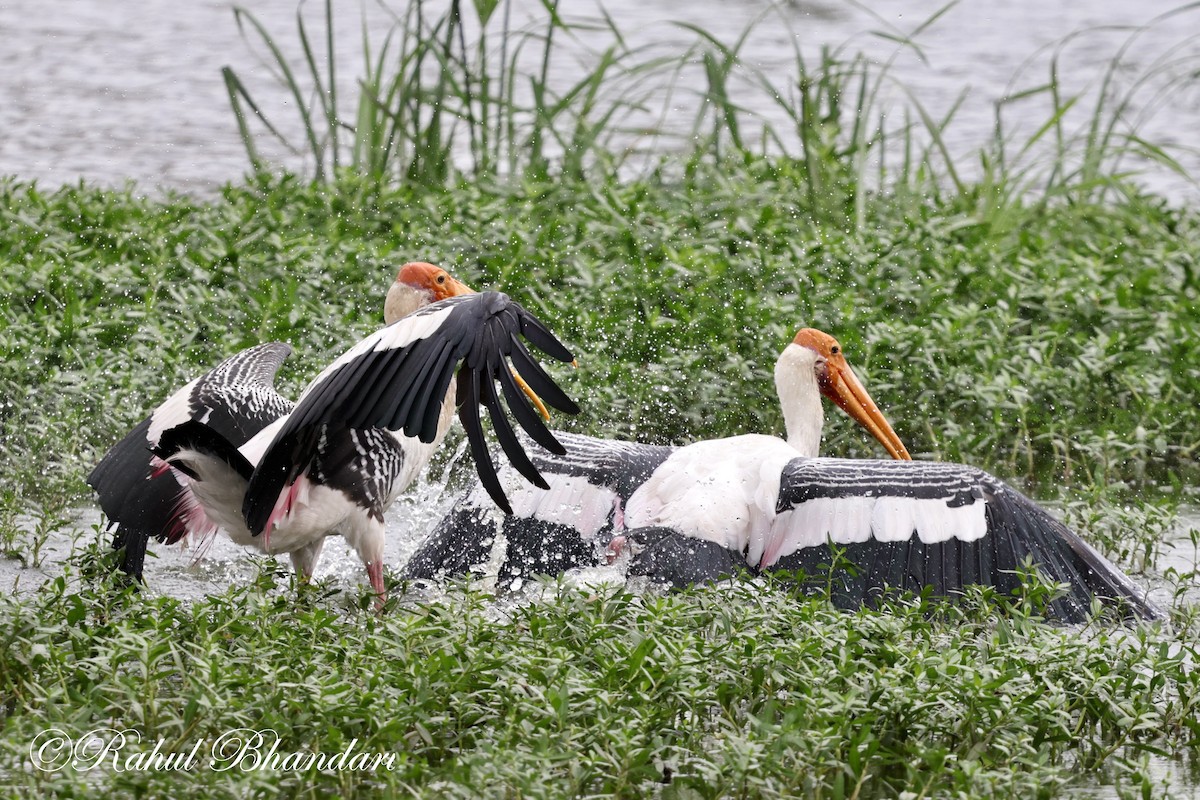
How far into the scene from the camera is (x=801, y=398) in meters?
5.38

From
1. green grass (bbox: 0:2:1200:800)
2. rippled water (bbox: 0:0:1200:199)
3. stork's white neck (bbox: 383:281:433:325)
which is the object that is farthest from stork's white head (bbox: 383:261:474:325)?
rippled water (bbox: 0:0:1200:199)

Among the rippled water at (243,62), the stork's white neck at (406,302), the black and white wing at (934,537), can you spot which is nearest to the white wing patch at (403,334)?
the black and white wing at (934,537)

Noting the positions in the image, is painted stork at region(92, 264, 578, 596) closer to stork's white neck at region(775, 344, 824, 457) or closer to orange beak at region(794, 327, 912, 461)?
stork's white neck at region(775, 344, 824, 457)

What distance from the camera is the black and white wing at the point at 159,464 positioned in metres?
4.38

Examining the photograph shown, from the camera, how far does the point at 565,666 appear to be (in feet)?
11.2

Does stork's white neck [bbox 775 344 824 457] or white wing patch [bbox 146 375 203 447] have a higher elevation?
white wing patch [bbox 146 375 203 447]

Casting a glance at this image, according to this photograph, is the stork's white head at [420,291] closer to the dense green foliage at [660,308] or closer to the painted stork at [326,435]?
the painted stork at [326,435]

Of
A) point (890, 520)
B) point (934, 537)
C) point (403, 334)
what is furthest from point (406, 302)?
point (934, 537)

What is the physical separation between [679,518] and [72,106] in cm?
770

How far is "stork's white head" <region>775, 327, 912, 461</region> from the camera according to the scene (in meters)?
5.46

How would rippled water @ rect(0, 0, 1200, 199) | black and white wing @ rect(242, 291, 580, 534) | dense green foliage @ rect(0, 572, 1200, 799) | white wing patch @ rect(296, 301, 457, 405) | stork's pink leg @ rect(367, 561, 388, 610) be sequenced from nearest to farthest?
dense green foliage @ rect(0, 572, 1200, 799)
black and white wing @ rect(242, 291, 580, 534)
white wing patch @ rect(296, 301, 457, 405)
stork's pink leg @ rect(367, 561, 388, 610)
rippled water @ rect(0, 0, 1200, 199)

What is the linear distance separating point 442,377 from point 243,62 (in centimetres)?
889

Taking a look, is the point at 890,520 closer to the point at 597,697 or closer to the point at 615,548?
the point at 615,548

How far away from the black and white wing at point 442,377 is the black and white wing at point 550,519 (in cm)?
85
